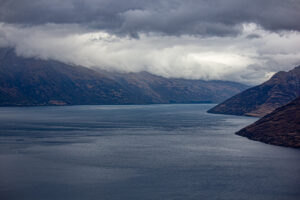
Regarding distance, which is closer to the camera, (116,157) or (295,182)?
(295,182)

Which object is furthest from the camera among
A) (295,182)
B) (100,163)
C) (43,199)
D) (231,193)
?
(100,163)

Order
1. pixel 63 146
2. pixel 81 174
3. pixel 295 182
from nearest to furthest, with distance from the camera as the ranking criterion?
pixel 295 182, pixel 81 174, pixel 63 146

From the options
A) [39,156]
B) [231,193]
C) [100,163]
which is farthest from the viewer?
[39,156]

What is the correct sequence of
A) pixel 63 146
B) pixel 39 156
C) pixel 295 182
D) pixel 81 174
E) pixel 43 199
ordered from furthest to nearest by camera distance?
pixel 63 146
pixel 39 156
pixel 81 174
pixel 295 182
pixel 43 199

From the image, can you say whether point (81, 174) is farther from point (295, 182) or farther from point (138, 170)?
point (295, 182)

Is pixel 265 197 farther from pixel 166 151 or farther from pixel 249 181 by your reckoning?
pixel 166 151

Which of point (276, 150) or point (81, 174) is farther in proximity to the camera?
point (276, 150)

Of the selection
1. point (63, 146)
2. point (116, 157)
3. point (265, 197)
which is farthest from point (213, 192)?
point (63, 146)

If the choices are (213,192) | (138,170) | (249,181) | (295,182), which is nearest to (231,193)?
(213,192)
